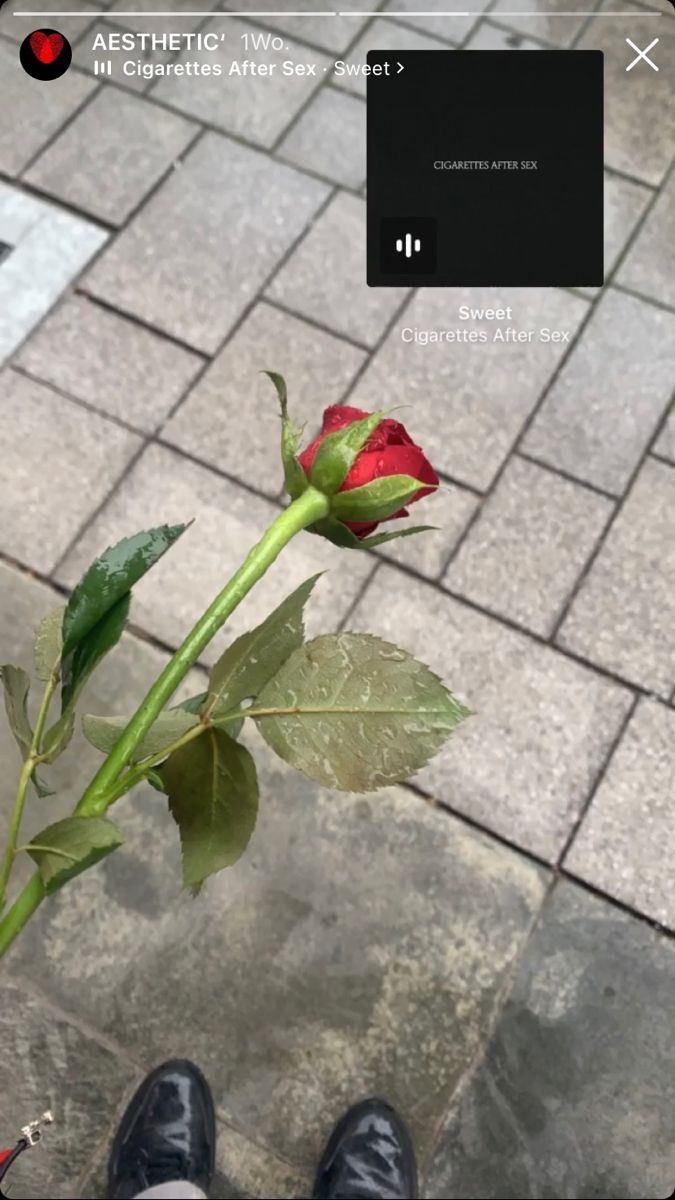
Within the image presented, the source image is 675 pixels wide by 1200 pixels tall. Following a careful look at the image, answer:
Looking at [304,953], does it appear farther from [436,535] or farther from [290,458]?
[290,458]

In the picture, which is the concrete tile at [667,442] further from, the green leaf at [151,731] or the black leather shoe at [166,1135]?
the green leaf at [151,731]

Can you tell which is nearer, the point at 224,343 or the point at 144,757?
the point at 144,757

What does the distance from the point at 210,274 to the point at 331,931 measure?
1104 mm

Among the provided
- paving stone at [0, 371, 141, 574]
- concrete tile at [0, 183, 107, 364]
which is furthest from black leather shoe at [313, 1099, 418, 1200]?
concrete tile at [0, 183, 107, 364]

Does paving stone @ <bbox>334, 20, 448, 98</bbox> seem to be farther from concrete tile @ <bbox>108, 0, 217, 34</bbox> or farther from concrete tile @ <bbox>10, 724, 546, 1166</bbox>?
concrete tile @ <bbox>10, 724, 546, 1166</bbox>

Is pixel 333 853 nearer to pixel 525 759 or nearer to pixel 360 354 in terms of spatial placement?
pixel 525 759

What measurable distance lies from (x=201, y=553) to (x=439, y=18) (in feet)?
2.65

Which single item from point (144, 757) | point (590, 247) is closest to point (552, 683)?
point (590, 247)

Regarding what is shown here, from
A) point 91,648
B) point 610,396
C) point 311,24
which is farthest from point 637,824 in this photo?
point 311,24

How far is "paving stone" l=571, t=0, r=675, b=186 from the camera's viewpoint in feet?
3.92

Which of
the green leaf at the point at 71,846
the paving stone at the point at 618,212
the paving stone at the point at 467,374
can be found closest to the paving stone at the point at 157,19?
the paving stone at the point at 467,374

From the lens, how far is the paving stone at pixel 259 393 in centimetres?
156

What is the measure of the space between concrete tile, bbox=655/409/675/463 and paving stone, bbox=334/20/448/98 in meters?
0.70

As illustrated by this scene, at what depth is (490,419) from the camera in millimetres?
1589
